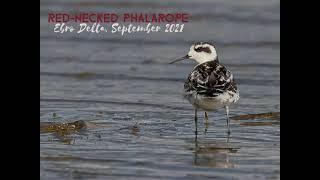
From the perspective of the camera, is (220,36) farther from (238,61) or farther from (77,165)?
(77,165)

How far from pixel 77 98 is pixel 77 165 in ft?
8.76

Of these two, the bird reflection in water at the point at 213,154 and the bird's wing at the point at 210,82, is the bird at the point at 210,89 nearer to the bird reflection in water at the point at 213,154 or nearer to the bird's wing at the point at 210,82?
the bird's wing at the point at 210,82

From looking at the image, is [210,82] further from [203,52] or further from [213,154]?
[203,52]

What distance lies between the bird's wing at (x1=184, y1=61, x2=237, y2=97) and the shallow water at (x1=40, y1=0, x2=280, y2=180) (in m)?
0.46

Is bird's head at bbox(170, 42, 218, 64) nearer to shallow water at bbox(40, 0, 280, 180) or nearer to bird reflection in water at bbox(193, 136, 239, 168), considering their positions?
shallow water at bbox(40, 0, 280, 180)

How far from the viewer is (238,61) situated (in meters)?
13.9

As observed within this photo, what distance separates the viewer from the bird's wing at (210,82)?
10609mm

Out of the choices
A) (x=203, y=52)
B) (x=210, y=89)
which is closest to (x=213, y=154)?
(x=210, y=89)

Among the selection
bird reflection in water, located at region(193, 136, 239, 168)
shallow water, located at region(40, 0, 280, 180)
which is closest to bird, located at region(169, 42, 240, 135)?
shallow water, located at region(40, 0, 280, 180)

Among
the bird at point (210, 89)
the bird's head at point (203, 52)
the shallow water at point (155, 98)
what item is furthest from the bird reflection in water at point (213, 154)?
the bird's head at point (203, 52)

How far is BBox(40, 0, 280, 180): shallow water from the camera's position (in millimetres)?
9523

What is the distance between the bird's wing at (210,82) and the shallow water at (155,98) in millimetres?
457

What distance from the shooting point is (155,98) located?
12.2 meters

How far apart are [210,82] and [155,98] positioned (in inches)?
66.7
